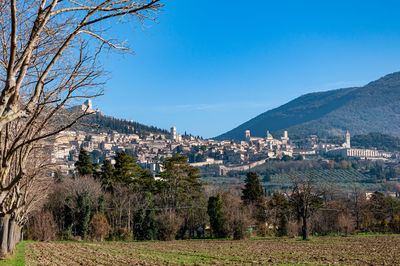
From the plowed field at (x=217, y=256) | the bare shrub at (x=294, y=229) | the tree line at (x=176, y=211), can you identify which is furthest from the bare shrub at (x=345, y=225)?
the plowed field at (x=217, y=256)

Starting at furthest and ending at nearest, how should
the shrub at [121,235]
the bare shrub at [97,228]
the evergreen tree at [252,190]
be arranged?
the evergreen tree at [252,190]
the shrub at [121,235]
the bare shrub at [97,228]

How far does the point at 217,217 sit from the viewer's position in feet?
123

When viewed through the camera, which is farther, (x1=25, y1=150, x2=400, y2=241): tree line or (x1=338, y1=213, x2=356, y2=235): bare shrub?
(x1=338, y1=213, x2=356, y2=235): bare shrub

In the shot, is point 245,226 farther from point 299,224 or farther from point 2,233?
point 2,233

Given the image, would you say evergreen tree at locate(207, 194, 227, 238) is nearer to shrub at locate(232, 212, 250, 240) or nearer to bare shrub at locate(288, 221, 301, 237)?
shrub at locate(232, 212, 250, 240)

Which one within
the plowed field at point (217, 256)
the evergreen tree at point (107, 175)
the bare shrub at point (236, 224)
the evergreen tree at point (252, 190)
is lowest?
the bare shrub at point (236, 224)

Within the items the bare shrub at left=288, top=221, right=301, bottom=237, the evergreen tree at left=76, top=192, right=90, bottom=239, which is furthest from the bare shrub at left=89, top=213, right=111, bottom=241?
the bare shrub at left=288, top=221, right=301, bottom=237

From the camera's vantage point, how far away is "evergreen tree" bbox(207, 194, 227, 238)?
121ft

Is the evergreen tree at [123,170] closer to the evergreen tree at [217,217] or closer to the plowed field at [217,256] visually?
the evergreen tree at [217,217]

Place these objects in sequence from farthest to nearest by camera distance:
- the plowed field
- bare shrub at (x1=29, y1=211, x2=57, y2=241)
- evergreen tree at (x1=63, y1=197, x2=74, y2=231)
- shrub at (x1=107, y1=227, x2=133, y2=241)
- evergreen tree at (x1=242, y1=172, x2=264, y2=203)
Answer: evergreen tree at (x1=242, y1=172, x2=264, y2=203) < evergreen tree at (x1=63, y1=197, x2=74, y2=231) < shrub at (x1=107, y1=227, x2=133, y2=241) < bare shrub at (x1=29, y1=211, x2=57, y2=241) < the plowed field

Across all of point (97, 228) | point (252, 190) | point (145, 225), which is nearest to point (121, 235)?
point (145, 225)

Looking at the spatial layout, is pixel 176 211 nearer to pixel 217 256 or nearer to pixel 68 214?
pixel 68 214

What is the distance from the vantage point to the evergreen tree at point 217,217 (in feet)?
121

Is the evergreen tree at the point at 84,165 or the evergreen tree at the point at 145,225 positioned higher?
the evergreen tree at the point at 84,165
